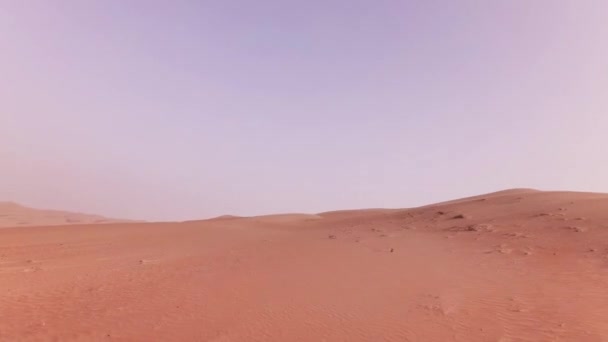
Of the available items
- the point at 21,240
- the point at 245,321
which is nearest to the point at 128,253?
the point at 21,240

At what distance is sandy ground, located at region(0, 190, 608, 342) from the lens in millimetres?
6816

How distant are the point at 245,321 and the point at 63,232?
1907 cm

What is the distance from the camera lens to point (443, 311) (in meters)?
7.49

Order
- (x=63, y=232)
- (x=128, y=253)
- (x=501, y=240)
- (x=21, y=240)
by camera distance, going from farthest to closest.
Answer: (x=63, y=232)
(x=21, y=240)
(x=128, y=253)
(x=501, y=240)

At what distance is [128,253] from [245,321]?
395 inches

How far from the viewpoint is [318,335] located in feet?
21.9

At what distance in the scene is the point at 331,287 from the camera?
9.57 meters

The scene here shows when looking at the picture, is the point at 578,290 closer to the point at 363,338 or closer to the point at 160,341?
the point at 363,338

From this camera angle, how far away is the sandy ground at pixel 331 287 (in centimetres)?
682

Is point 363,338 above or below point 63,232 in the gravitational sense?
below

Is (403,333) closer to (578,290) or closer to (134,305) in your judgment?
(578,290)

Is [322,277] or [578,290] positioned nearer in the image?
[578,290]

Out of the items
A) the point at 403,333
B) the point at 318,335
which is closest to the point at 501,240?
the point at 403,333

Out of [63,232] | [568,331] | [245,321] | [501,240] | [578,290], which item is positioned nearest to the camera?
[568,331]
